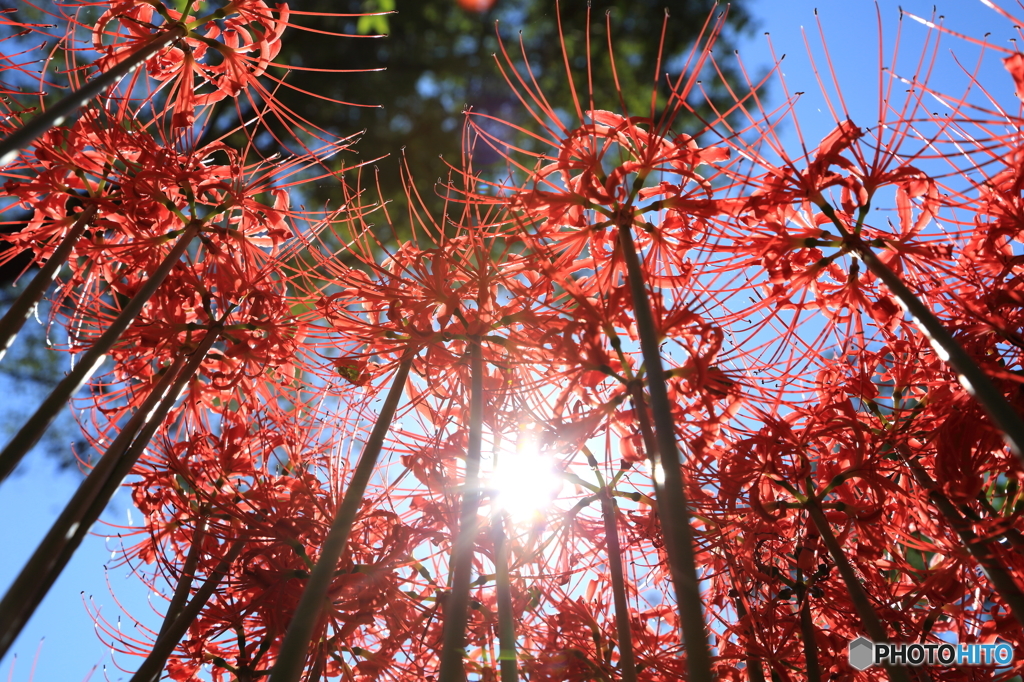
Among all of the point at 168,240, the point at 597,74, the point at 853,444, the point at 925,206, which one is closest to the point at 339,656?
the point at 168,240

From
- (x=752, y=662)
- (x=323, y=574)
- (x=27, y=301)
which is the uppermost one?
(x=27, y=301)

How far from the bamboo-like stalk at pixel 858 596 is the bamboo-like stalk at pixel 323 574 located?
0.79 meters

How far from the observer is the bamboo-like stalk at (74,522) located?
88 centimetres

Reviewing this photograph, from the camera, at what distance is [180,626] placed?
1.24m

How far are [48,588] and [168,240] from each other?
0.79 meters

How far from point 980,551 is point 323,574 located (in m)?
0.96

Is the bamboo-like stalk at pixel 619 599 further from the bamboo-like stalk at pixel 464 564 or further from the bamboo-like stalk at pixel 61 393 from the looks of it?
the bamboo-like stalk at pixel 61 393

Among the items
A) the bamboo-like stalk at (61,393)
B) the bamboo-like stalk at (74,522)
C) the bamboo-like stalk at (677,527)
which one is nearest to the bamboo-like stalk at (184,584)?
the bamboo-like stalk at (74,522)

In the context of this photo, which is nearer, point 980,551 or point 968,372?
point 968,372

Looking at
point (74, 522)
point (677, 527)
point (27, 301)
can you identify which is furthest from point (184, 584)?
point (677, 527)

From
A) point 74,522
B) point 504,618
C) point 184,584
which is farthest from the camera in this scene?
point 184,584

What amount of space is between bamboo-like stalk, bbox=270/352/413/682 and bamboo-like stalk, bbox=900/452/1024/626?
923 millimetres

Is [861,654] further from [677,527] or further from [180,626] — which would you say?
[180,626]

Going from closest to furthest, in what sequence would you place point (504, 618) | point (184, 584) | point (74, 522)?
point (74, 522) → point (504, 618) → point (184, 584)
